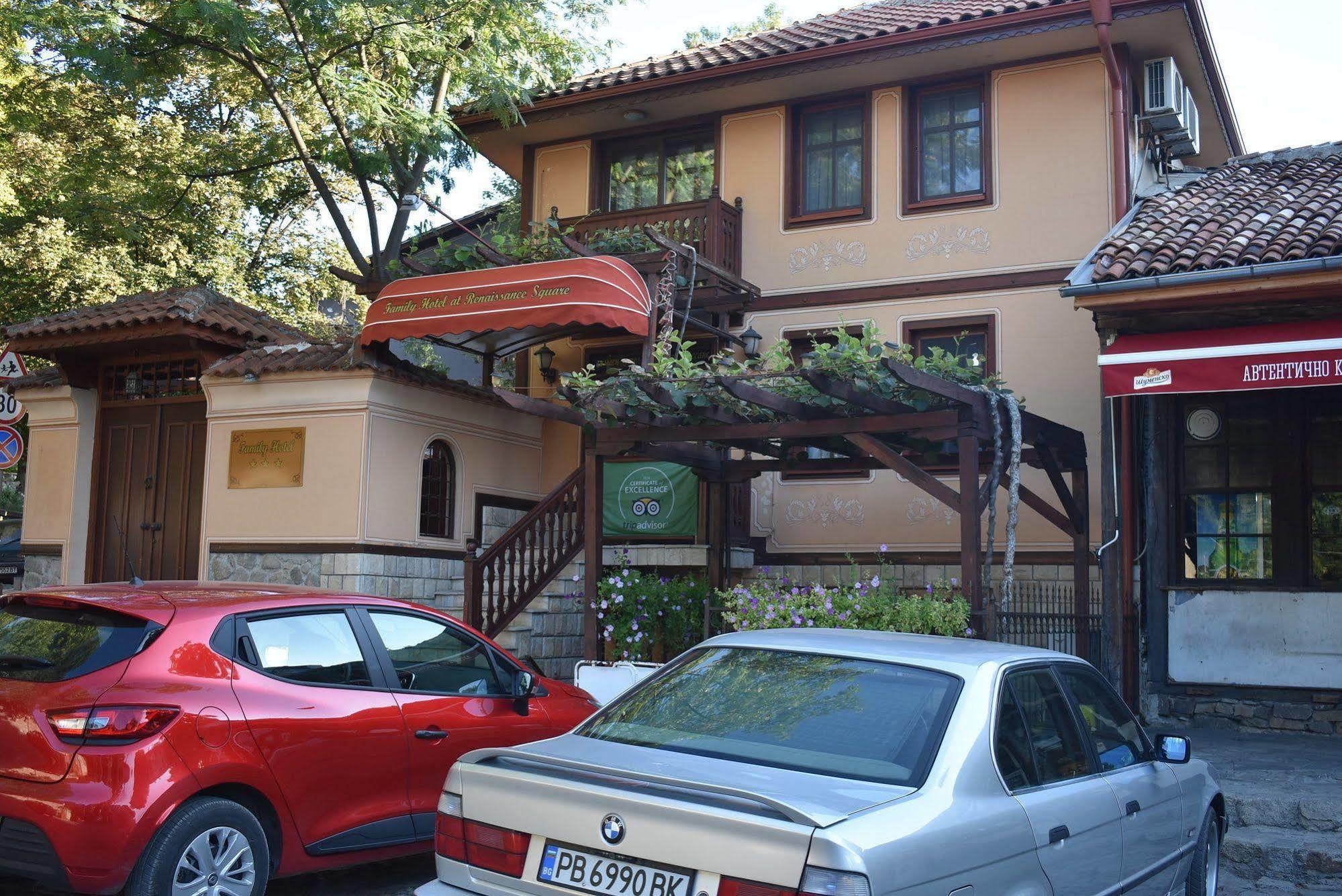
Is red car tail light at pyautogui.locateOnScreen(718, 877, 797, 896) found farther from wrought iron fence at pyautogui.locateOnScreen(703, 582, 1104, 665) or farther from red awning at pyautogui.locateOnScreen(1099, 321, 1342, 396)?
red awning at pyautogui.locateOnScreen(1099, 321, 1342, 396)

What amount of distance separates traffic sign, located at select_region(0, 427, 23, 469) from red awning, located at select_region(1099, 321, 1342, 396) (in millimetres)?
10244

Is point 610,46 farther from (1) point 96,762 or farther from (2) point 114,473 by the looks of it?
(1) point 96,762

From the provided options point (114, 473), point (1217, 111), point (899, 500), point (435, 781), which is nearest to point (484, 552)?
point (899, 500)

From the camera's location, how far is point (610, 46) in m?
18.9

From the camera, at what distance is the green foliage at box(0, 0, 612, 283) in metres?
15.5

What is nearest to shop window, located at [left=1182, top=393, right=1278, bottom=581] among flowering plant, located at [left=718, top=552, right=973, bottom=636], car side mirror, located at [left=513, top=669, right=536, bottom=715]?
flowering plant, located at [left=718, top=552, right=973, bottom=636]

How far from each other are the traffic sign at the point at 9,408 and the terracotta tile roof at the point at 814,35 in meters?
7.33

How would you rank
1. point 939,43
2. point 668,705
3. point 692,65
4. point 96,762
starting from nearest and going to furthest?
point 668,705, point 96,762, point 939,43, point 692,65

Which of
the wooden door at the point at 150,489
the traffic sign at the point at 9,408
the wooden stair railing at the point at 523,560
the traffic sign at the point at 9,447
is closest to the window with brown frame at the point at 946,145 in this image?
the wooden stair railing at the point at 523,560

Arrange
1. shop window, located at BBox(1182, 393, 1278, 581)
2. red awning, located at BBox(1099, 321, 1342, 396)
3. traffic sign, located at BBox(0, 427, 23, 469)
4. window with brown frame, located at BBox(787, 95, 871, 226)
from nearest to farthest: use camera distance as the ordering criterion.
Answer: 1. red awning, located at BBox(1099, 321, 1342, 396)
2. shop window, located at BBox(1182, 393, 1278, 581)
3. traffic sign, located at BBox(0, 427, 23, 469)
4. window with brown frame, located at BBox(787, 95, 871, 226)

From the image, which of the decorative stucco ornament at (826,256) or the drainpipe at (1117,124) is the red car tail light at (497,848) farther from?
the decorative stucco ornament at (826,256)

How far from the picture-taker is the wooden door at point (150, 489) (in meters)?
15.0

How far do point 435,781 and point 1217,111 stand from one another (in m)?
14.7

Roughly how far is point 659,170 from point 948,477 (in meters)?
5.71
